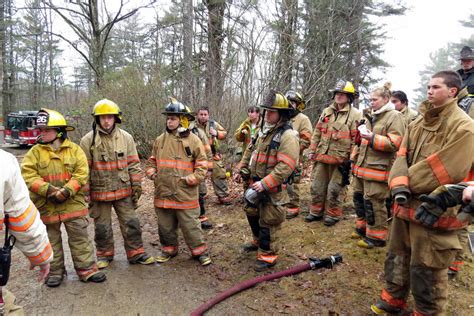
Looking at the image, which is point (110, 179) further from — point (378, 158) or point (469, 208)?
point (469, 208)

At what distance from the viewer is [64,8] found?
1504cm

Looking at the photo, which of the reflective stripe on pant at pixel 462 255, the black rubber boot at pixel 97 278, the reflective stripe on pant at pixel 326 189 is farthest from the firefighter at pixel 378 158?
the black rubber boot at pixel 97 278

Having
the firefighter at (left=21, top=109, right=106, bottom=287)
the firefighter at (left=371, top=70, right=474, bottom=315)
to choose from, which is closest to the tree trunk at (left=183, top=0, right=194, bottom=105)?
the firefighter at (left=21, top=109, right=106, bottom=287)

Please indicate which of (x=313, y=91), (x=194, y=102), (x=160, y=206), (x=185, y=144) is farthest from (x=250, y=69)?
(x=160, y=206)

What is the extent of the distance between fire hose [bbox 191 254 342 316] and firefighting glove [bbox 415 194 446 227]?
1.82 metres

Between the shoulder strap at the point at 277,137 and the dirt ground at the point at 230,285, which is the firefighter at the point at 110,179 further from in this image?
the shoulder strap at the point at 277,137

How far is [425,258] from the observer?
262 cm

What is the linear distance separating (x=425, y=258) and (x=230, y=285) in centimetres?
232

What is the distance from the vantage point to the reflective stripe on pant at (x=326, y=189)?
206 inches

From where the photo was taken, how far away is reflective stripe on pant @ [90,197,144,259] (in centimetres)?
427

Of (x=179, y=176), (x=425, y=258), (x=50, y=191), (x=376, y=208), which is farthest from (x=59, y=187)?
(x=376, y=208)

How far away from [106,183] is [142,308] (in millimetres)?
1674

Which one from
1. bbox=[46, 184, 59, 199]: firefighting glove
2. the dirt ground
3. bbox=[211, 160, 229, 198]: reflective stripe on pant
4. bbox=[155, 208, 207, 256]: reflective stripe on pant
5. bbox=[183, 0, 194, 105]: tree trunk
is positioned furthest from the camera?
bbox=[183, 0, 194, 105]: tree trunk

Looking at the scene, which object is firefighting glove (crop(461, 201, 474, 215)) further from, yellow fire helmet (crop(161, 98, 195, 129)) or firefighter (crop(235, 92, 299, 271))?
yellow fire helmet (crop(161, 98, 195, 129))
